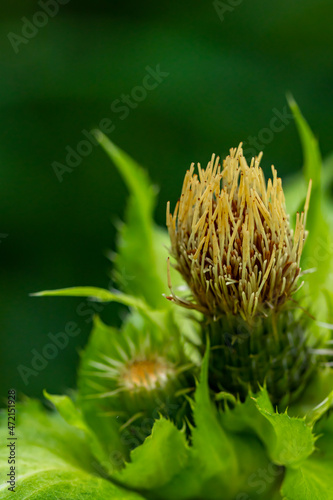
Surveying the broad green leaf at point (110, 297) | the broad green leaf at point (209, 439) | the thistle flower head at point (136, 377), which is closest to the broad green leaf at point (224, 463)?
the broad green leaf at point (209, 439)

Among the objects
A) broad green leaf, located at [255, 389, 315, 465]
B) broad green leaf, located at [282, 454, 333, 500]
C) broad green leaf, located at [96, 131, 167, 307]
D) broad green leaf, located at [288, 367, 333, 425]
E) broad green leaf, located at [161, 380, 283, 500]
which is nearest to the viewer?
broad green leaf, located at [255, 389, 315, 465]

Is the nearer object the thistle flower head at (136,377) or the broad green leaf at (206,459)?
the broad green leaf at (206,459)

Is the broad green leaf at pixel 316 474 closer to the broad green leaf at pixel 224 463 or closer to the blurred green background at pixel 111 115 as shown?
the broad green leaf at pixel 224 463

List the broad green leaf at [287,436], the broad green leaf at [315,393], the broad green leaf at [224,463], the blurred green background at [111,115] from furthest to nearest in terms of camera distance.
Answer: the blurred green background at [111,115] < the broad green leaf at [315,393] < the broad green leaf at [224,463] < the broad green leaf at [287,436]

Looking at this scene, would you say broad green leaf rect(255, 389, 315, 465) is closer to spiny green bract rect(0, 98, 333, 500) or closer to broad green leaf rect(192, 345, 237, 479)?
spiny green bract rect(0, 98, 333, 500)

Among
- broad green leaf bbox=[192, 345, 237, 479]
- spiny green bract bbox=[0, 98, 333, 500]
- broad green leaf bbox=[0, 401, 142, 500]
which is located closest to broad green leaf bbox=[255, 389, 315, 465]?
spiny green bract bbox=[0, 98, 333, 500]

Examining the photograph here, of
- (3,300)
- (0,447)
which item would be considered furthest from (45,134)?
(0,447)

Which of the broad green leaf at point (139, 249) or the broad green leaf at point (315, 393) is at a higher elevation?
the broad green leaf at point (139, 249)
